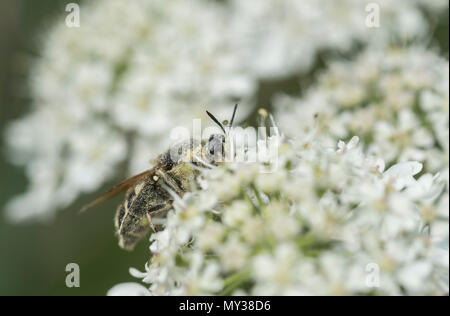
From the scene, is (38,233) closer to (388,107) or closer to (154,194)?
(154,194)

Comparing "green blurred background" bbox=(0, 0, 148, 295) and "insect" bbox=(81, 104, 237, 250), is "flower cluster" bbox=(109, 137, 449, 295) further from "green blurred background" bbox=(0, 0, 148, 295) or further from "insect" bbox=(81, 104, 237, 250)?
"green blurred background" bbox=(0, 0, 148, 295)

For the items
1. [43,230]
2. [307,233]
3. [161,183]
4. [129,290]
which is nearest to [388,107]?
[161,183]

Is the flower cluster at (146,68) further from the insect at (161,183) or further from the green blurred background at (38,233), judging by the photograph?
the insect at (161,183)

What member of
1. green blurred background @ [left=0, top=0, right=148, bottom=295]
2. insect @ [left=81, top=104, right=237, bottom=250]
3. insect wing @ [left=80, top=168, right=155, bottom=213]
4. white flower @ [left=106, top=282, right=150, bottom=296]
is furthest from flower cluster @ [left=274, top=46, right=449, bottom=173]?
green blurred background @ [left=0, top=0, right=148, bottom=295]

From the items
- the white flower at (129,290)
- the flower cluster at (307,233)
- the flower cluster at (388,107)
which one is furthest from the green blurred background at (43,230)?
the flower cluster at (307,233)

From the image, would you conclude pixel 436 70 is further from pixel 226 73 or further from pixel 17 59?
pixel 17 59
